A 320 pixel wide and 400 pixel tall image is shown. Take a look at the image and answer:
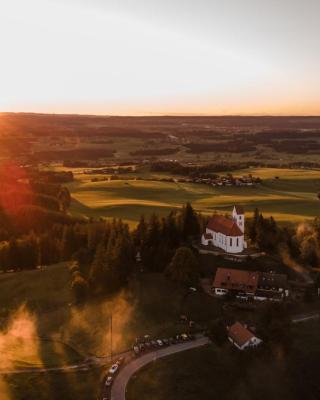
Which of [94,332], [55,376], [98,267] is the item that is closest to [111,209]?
[98,267]

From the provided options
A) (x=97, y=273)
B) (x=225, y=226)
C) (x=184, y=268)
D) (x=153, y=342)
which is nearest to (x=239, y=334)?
(x=153, y=342)

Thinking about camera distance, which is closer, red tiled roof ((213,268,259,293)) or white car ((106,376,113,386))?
white car ((106,376,113,386))

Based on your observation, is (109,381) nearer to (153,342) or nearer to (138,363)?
(138,363)

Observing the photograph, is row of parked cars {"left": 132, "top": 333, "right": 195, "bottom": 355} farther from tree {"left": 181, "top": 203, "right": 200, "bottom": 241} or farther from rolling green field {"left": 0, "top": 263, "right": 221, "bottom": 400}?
tree {"left": 181, "top": 203, "right": 200, "bottom": 241}

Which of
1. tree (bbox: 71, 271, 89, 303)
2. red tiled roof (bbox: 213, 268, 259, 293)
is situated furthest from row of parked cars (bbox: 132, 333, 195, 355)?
tree (bbox: 71, 271, 89, 303)

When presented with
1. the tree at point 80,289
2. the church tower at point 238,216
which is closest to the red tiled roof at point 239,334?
the tree at point 80,289

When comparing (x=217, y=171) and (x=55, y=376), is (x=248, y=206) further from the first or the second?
(x=55, y=376)

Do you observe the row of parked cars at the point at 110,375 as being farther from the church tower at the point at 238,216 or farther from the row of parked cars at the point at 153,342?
the church tower at the point at 238,216
